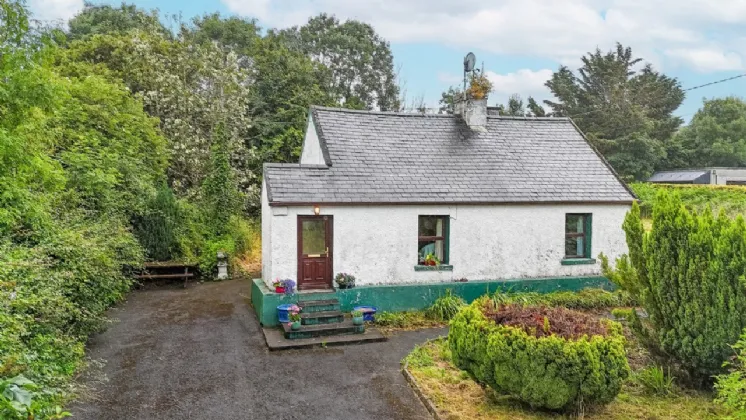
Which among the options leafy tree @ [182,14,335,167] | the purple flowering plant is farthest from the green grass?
the purple flowering plant

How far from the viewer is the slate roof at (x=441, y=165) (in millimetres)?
12086

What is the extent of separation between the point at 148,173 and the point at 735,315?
1829 cm

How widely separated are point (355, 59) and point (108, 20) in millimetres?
18524

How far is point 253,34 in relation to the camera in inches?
1382

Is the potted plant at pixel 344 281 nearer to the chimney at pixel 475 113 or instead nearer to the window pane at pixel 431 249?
the window pane at pixel 431 249

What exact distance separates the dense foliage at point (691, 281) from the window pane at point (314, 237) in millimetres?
6881

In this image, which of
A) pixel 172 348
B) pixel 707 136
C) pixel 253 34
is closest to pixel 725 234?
pixel 172 348

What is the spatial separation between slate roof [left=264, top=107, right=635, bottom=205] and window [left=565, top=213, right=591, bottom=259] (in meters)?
0.79

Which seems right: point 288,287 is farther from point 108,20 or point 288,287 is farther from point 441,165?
point 108,20

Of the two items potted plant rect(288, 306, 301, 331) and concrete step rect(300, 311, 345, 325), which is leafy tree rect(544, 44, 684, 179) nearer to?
concrete step rect(300, 311, 345, 325)

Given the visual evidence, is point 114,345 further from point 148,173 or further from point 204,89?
point 204,89

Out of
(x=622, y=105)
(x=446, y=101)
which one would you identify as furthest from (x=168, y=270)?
(x=622, y=105)

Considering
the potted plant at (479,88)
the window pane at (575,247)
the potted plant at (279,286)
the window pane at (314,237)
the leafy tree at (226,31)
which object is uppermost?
the leafy tree at (226,31)

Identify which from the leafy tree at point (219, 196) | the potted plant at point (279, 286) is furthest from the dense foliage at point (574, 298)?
the leafy tree at point (219, 196)
